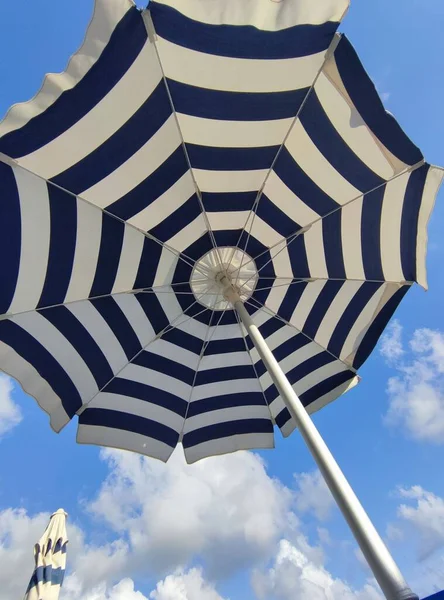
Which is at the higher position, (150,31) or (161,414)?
(150,31)

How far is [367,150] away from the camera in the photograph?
3.67 m

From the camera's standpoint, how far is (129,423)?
15.8 ft

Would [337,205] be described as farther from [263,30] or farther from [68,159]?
[68,159]

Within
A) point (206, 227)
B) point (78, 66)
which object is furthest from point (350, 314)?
point (78, 66)

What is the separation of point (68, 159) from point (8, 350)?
2.03 metres

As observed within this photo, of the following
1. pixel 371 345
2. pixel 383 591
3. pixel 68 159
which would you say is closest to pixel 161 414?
pixel 371 345

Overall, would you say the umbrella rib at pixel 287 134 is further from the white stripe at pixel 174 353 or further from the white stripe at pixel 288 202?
the white stripe at pixel 174 353

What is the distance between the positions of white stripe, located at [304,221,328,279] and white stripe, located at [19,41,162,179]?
7.61 ft

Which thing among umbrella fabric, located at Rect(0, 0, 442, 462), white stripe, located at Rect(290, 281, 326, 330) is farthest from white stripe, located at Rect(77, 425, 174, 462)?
white stripe, located at Rect(290, 281, 326, 330)

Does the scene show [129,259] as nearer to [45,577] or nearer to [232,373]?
[232,373]

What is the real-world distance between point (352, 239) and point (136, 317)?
274 centimetres

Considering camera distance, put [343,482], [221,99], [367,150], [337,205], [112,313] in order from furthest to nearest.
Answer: [112,313] < [337,205] < [367,150] < [221,99] < [343,482]

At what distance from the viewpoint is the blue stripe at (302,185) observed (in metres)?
Answer: 3.83

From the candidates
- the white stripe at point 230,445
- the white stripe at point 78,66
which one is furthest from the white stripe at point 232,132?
the white stripe at point 230,445
